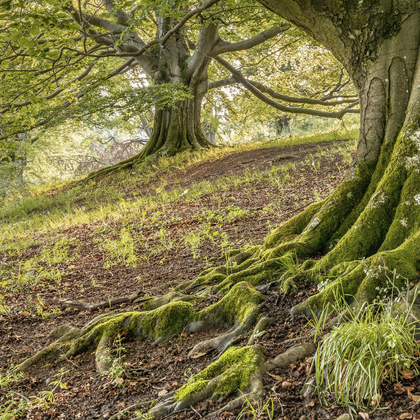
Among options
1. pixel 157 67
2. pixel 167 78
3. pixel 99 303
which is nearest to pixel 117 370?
pixel 99 303

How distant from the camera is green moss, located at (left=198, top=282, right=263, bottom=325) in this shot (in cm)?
308

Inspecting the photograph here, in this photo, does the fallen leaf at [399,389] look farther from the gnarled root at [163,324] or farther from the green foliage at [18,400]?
the green foliage at [18,400]

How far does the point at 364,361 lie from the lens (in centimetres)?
196

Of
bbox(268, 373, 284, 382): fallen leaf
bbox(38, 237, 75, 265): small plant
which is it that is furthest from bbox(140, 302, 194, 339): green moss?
bbox(38, 237, 75, 265): small plant

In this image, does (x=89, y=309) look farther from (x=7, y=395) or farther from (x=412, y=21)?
(x=412, y=21)

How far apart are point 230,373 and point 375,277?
3.92 feet

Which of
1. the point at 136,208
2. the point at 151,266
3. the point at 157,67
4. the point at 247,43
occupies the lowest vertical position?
the point at 151,266

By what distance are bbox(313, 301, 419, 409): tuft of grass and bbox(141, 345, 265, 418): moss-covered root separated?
43 centimetres

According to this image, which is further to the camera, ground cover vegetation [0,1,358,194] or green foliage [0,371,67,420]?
ground cover vegetation [0,1,358,194]

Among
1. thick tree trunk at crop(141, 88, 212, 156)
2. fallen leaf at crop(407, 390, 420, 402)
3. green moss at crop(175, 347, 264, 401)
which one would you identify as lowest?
fallen leaf at crop(407, 390, 420, 402)

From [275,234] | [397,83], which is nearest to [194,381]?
[275,234]

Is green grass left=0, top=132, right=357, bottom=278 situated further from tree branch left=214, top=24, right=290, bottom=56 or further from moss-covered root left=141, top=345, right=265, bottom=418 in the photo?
tree branch left=214, top=24, right=290, bottom=56

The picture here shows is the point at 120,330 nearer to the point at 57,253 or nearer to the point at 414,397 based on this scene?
the point at 414,397

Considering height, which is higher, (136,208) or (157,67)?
(157,67)
